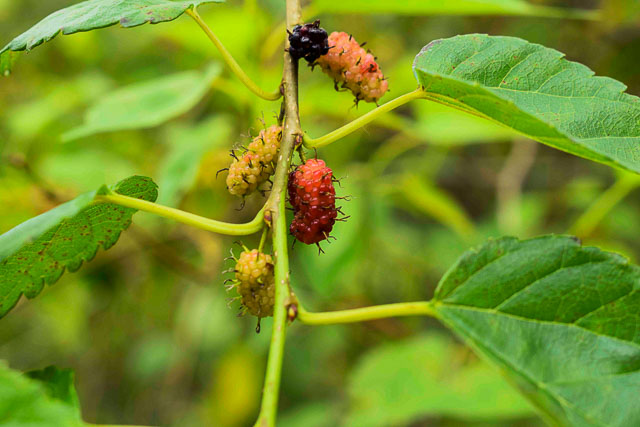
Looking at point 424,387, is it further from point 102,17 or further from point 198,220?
point 102,17

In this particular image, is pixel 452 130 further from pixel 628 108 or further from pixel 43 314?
pixel 43 314

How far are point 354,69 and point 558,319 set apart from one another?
0.42 metres

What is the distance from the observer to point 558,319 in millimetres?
645

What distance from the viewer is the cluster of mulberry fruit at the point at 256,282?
2.22ft

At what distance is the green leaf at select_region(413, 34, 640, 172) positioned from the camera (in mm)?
643

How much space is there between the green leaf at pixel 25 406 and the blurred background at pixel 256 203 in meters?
0.79

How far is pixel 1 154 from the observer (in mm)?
1563

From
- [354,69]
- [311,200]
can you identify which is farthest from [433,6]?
[311,200]

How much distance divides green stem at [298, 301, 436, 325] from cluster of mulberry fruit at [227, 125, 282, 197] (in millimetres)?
188

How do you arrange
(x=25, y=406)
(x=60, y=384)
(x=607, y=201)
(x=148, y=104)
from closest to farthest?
(x=25, y=406), (x=60, y=384), (x=148, y=104), (x=607, y=201)

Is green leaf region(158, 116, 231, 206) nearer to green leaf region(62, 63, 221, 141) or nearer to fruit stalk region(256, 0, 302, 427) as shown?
green leaf region(62, 63, 221, 141)

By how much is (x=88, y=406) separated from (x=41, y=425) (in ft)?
8.04

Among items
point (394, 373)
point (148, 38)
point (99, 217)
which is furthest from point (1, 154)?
point (394, 373)

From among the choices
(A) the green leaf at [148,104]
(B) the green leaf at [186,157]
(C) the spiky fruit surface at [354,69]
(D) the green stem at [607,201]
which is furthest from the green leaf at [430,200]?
(C) the spiky fruit surface at [354,69]
